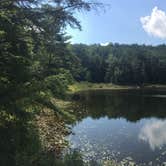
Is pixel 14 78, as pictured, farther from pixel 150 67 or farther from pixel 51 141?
pixel 150 67

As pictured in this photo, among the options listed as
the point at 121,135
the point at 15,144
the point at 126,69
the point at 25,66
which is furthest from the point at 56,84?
the point at 126,69

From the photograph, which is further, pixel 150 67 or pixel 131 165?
pixel 150 67

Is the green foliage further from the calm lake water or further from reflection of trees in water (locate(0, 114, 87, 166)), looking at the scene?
the calm lake water

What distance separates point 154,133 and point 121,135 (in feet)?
12.1

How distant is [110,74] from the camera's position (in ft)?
472

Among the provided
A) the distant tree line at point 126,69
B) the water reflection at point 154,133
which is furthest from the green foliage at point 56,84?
the distant tree line at point 126,69

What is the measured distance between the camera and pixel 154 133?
35.4m

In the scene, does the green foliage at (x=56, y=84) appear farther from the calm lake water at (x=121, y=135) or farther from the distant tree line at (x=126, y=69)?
Answer: the distant tree line at (x=126, y=69)

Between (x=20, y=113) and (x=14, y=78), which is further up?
(x=14, y=78)

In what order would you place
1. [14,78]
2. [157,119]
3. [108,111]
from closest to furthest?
[14,78] < [157,119] < [108,111]

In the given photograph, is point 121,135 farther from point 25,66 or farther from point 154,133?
point 25,66

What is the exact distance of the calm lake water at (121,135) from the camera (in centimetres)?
2458

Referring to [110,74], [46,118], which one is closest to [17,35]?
[46,118]

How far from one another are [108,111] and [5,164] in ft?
139
